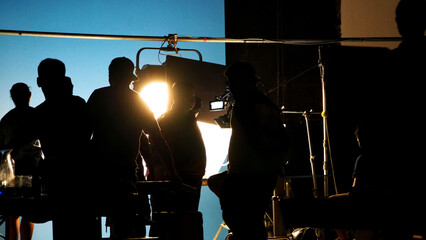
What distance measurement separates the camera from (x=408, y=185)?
7.16 ft

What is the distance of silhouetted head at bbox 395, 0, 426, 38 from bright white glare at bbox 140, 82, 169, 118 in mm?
3539

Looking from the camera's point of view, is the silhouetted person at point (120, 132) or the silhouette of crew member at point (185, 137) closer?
the silhouetted person at point (120, 132)

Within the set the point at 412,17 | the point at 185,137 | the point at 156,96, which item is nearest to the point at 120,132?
the point at 185,137

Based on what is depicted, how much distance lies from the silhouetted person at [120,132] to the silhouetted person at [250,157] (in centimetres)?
45

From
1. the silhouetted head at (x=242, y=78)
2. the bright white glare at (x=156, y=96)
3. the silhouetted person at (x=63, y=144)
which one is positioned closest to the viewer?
the silhouetted person at (x=63, y=144)

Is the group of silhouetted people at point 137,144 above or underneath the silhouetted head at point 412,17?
underneath

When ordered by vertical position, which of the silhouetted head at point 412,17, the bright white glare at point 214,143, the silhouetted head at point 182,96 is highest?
the silhouetted head at point 412,17

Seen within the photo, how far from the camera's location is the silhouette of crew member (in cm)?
412

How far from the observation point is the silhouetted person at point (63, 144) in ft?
8.46

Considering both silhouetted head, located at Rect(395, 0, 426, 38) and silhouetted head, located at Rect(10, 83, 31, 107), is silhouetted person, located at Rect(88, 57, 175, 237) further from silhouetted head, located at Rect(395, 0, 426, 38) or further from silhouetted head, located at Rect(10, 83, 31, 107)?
silhouetted head, located at Rect(395, 0, 426, 38)

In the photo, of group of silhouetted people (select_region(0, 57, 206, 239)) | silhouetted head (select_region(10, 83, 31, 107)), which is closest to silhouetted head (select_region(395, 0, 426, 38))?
group of silhouetted people (select_region(0, 57, 206, 239))

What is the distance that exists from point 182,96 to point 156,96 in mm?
1277

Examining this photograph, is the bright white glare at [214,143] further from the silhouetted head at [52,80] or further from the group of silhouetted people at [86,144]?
the silhouetted head at [52,80]

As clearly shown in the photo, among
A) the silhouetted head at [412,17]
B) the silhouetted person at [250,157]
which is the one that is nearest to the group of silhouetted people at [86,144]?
the silhouetted person at [250,157]
